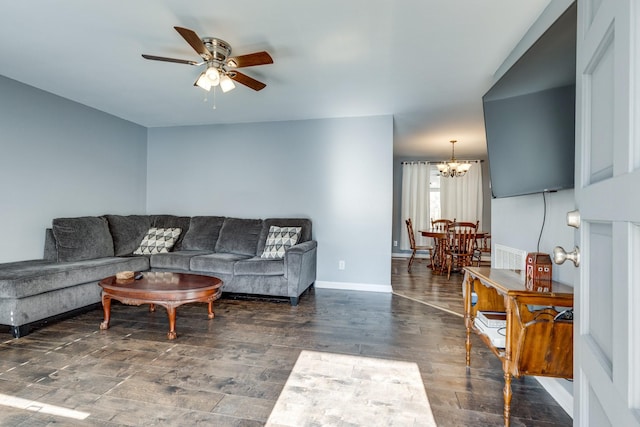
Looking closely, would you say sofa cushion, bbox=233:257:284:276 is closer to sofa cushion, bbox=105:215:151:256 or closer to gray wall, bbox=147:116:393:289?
gray wall, bbox=147:116:393:289

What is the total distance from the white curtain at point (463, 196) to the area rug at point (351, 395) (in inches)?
220

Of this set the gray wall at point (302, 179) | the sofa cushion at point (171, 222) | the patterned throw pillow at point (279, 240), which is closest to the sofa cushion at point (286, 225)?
the patterned throw pillow at point (279, 240)

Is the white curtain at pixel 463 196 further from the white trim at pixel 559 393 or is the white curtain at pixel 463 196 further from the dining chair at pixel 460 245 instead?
the white trim at pixel 559 393

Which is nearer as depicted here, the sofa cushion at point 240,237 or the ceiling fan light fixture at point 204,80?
the ceiling fan light fixture at point 204,80

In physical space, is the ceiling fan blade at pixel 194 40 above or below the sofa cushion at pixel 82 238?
above

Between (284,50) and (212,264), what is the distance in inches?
94.2

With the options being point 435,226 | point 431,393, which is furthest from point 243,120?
point 435,226

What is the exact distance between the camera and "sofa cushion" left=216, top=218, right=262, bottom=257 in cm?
405

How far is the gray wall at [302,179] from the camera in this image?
13.3 ft

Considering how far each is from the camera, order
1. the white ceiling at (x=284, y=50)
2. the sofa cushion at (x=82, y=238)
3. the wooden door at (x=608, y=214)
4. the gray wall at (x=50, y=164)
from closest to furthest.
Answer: the wooden door at (x=608, y=214) → the white ceiling at (x=284, y=50) → the gray wall at (x=50, y=164) → the sofa cushion at (x=82, y=238)

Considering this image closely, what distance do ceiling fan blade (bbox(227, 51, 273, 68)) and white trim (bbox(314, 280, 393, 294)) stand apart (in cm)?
281

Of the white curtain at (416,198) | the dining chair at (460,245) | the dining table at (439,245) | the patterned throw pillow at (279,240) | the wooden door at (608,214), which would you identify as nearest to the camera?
the wooden door at (608,214)

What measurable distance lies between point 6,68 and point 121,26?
5.56 ft

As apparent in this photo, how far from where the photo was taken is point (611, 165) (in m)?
0.61
